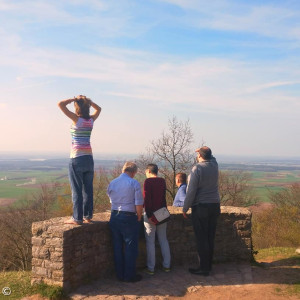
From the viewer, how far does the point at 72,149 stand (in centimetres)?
555

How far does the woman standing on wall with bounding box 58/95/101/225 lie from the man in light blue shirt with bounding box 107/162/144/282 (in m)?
0.46

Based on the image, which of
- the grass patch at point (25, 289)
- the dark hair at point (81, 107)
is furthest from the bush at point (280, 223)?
the dark hair at point (81, 107)

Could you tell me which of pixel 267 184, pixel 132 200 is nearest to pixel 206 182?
pixel 132 200

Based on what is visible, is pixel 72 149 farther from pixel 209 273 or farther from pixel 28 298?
pixel 209 273

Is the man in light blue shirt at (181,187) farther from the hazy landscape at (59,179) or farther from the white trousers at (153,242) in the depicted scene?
the hazy landscape at (59,179)

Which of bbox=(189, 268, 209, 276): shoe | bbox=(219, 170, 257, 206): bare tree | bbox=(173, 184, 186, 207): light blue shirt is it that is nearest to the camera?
bbox=(189, 268, 209, 276): shoe

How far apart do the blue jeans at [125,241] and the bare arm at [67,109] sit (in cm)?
172

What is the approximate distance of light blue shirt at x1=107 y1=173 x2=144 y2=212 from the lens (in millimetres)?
5547

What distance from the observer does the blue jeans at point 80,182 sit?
5.51 meters

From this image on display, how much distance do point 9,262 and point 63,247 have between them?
18.4 meters

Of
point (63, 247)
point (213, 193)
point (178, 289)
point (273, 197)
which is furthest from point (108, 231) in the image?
point (273, 197)

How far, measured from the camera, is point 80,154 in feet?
18.0

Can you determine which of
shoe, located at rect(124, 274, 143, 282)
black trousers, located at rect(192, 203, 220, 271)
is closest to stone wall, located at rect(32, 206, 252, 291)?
shoe, located at rect(124, 274, 143, 282)

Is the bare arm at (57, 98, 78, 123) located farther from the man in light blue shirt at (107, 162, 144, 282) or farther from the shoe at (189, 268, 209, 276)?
the shoe at (189, 268, 209, 276)
